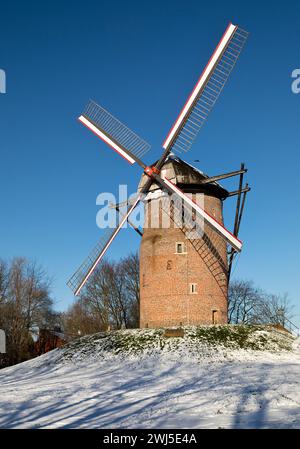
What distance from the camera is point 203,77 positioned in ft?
86.3

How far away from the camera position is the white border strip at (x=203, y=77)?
25438 millimetres

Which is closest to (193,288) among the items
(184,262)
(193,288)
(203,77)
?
(193,288)

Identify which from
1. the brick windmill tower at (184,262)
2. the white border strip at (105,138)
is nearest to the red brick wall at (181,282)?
the brick windmill tower at (184,262)

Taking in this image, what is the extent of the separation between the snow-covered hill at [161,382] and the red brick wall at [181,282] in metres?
1.42

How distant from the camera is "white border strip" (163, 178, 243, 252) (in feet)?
86.0

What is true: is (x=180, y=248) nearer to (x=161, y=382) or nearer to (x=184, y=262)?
(x=184, y=262)

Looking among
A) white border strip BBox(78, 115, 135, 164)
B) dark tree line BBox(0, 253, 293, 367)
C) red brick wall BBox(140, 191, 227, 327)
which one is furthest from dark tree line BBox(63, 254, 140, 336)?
white border strip BBox(78, 115, 135, 164)

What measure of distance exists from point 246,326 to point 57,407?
15459 millimetres

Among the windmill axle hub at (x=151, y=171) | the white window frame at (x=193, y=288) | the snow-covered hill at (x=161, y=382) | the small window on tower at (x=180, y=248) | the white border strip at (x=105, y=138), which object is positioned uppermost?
the white border strip at (x=105, y=138)

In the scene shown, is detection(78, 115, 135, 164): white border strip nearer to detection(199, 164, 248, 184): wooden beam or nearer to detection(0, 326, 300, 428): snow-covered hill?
detection(199, 164, 248, 184): wooden beam

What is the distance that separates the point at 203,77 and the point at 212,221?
744cm

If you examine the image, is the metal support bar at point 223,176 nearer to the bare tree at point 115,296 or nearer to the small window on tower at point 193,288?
the small window on tower at point 193,288

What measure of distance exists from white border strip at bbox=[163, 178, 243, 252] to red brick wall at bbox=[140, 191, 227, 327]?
114 inches
